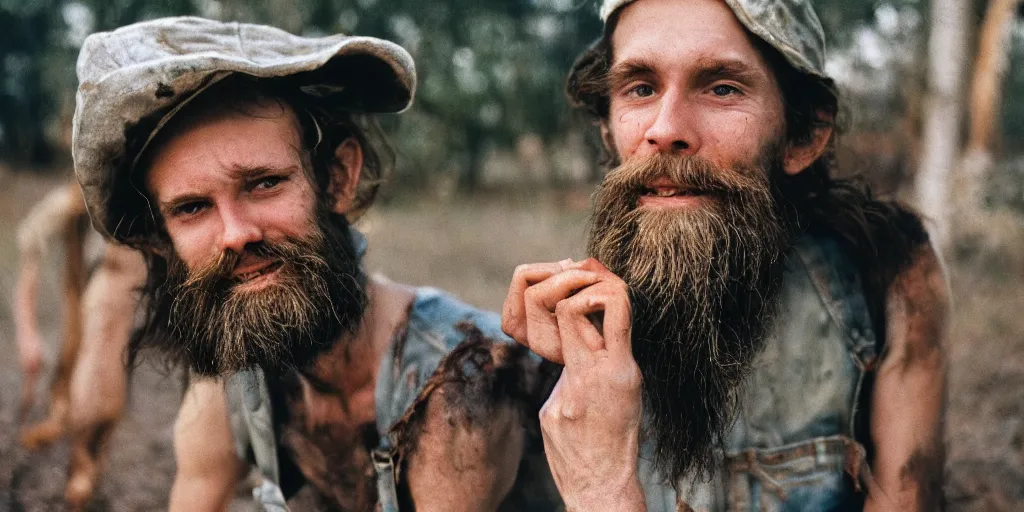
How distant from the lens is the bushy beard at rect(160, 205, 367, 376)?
8.39 feet

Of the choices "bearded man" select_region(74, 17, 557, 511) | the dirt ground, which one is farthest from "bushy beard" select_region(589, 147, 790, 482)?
"bearded man" select_region(74, 17, 557, 511)

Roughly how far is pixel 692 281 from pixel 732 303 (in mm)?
218

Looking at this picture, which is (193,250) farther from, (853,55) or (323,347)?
(853,55)

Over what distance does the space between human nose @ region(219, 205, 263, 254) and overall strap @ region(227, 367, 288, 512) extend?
58 centimetres

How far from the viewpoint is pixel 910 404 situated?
2766mm

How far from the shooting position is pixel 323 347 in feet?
9.00

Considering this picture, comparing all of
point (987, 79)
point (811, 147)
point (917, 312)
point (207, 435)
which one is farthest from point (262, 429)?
point (987, 79)

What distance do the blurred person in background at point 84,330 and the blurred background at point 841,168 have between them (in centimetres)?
22

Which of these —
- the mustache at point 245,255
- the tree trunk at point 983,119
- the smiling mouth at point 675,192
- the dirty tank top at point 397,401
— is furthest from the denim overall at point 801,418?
the tree trunk at point 983,119

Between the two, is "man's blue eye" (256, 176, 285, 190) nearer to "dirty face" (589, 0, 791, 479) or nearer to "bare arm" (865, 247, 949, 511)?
"dirty face" (589, 0, 791, 479)

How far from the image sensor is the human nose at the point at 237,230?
2.49m

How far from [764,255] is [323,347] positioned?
4.39 ft

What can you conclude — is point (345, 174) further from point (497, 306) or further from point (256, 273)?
point (497, 306)

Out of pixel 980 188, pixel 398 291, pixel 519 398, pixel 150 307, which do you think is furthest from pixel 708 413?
pixel 980 188
